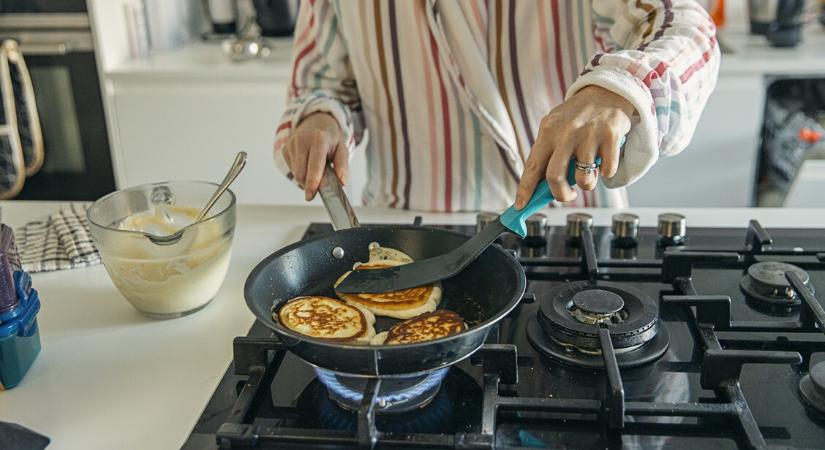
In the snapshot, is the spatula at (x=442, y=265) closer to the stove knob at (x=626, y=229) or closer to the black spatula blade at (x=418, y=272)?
the black spatula blade at (x=418, y=272)

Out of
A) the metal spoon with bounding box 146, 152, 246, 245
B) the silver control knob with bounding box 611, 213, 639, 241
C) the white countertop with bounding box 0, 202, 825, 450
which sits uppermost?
the metal spoon with bounding box 146, 152, 246, 245

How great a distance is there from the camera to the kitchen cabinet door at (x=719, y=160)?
204 cm

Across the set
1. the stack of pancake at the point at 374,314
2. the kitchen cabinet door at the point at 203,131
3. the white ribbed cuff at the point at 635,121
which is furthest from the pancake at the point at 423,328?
the kitchen cabinet door at the point at 203,131

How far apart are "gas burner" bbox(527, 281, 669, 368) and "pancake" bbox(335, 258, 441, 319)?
0.10 metres

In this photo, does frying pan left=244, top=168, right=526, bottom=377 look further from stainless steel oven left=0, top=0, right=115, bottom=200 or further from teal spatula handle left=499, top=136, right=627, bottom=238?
stainless steel oven left=0, top=0, right=115, bottom=200

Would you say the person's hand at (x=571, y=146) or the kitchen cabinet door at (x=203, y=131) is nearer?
the person's hand at (x=571, y=146)

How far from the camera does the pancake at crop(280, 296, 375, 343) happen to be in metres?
0.76

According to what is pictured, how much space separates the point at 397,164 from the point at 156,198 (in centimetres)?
41

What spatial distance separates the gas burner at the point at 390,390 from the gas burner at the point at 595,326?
13 centimetres

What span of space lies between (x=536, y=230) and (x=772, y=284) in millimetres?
278

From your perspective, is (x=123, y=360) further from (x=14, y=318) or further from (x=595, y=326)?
(x=595, y=326)

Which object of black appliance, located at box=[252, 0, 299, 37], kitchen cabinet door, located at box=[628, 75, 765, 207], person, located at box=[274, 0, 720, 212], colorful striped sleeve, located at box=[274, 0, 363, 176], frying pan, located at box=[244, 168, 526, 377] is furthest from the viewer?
black appliance, located at box=[252, 0, 299, 37]

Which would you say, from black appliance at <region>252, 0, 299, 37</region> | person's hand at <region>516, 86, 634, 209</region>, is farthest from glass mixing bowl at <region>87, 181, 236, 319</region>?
black appliance at <region>252, 0, 299, 37</region>

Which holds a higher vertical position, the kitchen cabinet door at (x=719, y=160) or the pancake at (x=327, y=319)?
the pancake at (x=327, y=319)
